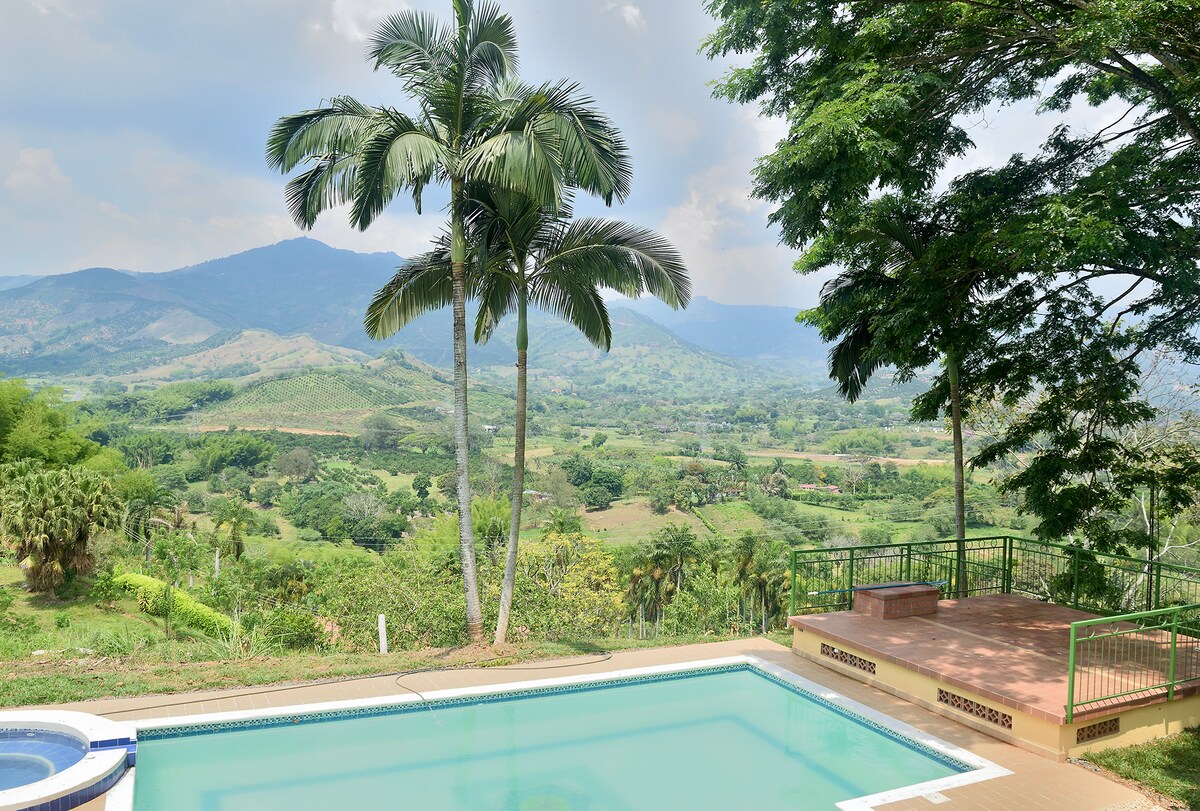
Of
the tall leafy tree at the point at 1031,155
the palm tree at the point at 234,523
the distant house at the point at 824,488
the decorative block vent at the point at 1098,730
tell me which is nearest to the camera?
the decorative block vent at the point at 1098,730

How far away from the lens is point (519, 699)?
24.7 ft

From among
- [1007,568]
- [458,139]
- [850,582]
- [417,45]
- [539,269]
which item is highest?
[417,45]

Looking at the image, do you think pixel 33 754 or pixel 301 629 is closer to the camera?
pixel 33 754

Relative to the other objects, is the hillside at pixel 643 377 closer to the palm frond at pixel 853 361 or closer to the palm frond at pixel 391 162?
the palm frond at pixel 853 361

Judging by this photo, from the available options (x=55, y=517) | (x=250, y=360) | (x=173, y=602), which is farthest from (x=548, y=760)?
(x=250, y=360)

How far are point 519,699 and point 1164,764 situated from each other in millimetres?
5507

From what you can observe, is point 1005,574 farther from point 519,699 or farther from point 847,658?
point 519,699

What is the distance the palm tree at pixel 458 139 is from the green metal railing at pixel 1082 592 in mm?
4880

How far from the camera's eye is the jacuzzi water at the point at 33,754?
542cm

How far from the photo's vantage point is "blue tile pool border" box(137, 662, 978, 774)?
630 cm

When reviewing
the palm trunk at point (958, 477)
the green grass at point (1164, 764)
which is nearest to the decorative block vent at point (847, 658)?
the green grass at point (1164, 764)

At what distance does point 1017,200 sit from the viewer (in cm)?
884

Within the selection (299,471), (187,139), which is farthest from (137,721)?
(187,139)

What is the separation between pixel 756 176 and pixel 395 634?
9.94 m
